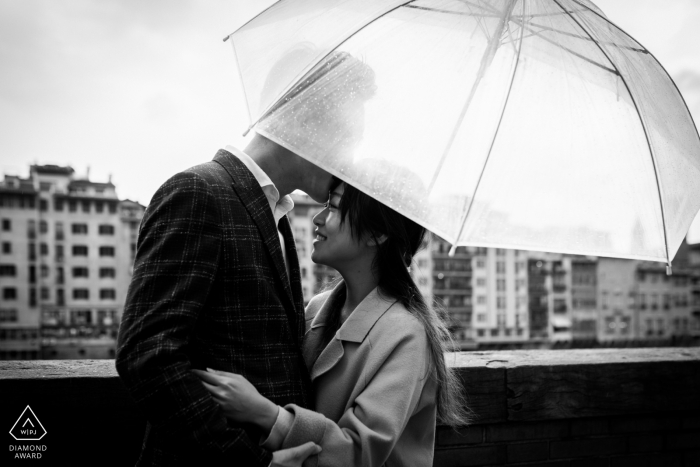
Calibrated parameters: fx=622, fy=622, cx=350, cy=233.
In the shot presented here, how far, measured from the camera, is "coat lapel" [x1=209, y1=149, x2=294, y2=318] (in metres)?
1.41

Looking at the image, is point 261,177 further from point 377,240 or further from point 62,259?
point 62,259

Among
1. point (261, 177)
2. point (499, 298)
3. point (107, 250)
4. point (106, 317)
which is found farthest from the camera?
point (499, 298)

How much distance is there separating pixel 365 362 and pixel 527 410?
0.96m

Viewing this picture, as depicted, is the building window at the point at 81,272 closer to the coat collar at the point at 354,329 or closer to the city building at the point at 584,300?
the city building at the point at 584,300

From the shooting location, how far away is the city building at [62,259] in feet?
171

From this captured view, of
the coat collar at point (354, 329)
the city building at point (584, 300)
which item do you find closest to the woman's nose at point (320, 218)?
the coat collar at point (354, 329)

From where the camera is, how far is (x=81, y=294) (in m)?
53.4

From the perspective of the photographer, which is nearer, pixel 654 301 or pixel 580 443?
pixel 580 443

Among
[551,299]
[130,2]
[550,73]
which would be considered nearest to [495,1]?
[550,73]

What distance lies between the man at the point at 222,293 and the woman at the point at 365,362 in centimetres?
5

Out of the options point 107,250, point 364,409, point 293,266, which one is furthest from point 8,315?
point 364,409

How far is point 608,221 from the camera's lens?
1719 mm

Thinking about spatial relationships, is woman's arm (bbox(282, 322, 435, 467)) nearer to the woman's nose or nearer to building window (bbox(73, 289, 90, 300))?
the woman's nose

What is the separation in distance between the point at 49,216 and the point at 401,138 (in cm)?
5720
